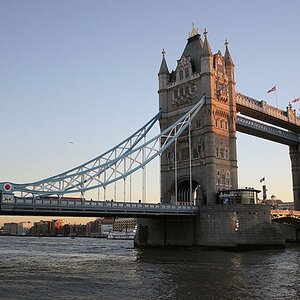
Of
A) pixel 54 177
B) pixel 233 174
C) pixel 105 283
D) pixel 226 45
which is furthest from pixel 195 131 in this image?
pixel 105 283

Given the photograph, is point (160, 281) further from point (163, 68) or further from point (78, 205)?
point (163, 68)

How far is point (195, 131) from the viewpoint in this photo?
77.1 m

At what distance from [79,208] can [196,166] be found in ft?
87.9

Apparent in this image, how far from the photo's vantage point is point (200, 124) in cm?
7662

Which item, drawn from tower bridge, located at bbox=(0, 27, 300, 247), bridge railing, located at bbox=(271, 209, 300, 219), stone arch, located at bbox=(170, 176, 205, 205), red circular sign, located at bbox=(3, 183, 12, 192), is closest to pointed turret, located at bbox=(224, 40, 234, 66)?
tower bridge, located at bbox=(0, 27, 300, 247)

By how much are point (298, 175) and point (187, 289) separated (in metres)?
82.3

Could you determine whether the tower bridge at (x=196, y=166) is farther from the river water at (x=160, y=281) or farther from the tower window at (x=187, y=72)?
the river water at (x=160, y=281)

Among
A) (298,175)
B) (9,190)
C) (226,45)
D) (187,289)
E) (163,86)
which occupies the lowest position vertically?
(187,289)

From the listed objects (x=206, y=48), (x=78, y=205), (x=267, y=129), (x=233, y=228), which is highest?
(x=206, y=48)

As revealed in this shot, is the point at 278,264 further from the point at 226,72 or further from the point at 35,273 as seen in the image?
the point at 226,72

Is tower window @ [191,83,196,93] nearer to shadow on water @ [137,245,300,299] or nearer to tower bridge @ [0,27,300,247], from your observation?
tower bridge @ [0,27,300,247]

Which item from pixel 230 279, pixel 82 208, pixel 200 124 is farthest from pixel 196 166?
pixel 230 279

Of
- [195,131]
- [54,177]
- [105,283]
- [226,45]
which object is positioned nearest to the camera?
[105,283]

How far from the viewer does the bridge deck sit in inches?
2009
